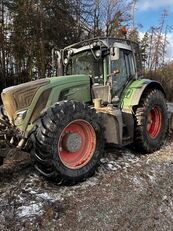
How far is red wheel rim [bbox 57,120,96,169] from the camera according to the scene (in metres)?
4.28

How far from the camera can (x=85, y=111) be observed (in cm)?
430

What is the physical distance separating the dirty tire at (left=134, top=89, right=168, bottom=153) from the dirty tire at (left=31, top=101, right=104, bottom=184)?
4.17 feet

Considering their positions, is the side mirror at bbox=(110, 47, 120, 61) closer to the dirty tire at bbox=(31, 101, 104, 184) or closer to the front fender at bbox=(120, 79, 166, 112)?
the front fender at bbox=(120, 79, 166, 112)

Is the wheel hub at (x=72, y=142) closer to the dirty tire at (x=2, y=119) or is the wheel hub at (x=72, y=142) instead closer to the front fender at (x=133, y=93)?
the dirty tire at (x=2, y=119)

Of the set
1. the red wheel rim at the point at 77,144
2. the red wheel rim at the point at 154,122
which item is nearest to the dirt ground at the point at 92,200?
the red wheel rim at the point at 77,144

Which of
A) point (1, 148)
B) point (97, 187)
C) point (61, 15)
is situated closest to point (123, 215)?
point (97, 187)

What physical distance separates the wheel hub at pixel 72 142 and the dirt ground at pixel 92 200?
1.54 ft

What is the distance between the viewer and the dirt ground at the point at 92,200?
3324mm

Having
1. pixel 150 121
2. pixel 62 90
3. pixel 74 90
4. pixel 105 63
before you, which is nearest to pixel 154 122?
pixel 150 121

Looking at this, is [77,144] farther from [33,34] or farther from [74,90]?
[33,34]

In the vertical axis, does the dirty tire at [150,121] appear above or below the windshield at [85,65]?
below

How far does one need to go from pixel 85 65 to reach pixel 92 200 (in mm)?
2834

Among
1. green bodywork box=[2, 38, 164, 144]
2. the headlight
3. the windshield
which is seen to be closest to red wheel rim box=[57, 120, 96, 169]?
green bodywork box=[2, 38, 164, 144]

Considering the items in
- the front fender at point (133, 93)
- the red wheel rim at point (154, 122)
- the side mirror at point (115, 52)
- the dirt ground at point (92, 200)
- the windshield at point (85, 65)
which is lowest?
the dirt ground at point (92, 200)
